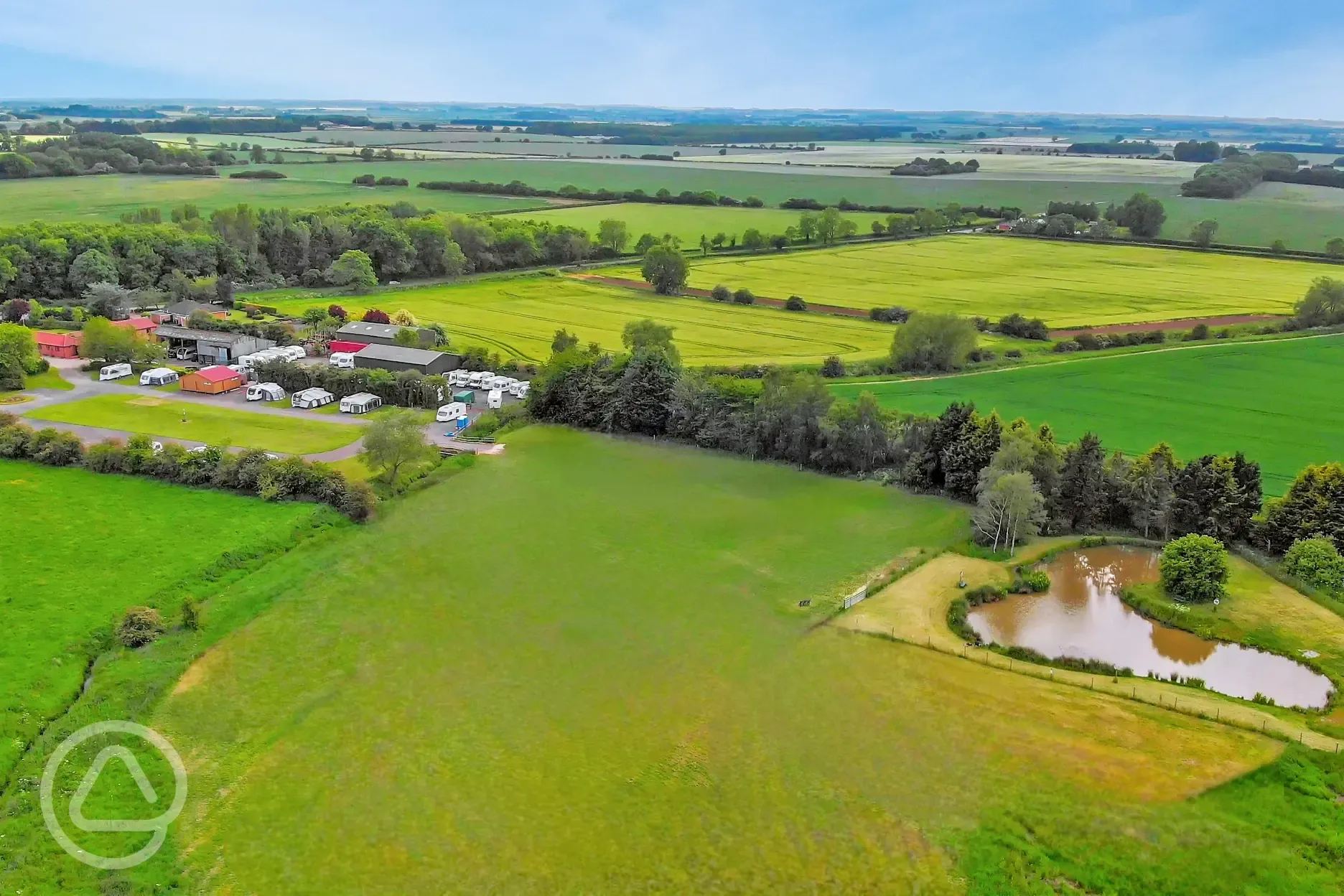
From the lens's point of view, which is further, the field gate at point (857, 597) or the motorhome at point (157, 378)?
the motorhome at point (157, 378)

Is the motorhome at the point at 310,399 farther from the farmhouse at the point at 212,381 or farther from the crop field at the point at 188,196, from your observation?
the crop field at the point at 188,196

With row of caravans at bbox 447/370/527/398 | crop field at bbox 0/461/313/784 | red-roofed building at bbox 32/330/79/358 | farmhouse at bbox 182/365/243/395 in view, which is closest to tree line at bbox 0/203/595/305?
red-roofed building at bbox 32/330/79/358

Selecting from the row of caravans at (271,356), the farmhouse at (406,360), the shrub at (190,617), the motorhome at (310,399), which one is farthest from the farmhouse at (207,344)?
the shrub at (190,617)

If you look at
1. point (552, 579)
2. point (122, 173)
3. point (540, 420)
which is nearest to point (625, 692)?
point (552, 579)

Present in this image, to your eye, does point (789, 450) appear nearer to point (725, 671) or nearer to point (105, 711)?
point (725, 671)

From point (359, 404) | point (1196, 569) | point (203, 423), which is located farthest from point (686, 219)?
point (1196, 569)

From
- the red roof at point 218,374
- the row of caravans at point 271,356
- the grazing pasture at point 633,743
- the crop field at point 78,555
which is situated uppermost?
the row of caravans at point 271,356

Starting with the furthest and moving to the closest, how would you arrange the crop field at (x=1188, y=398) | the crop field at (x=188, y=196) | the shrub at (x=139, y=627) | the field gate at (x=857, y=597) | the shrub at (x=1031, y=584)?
the crop field at (x=188, y=196), the crop field at (x=1188, y=398), the shrub at (x=1031, y=584), the field gate at (x=857, y=597), the shrub at (x=139, y=627)

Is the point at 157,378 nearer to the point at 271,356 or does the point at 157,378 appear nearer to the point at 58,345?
the point at 271,356
